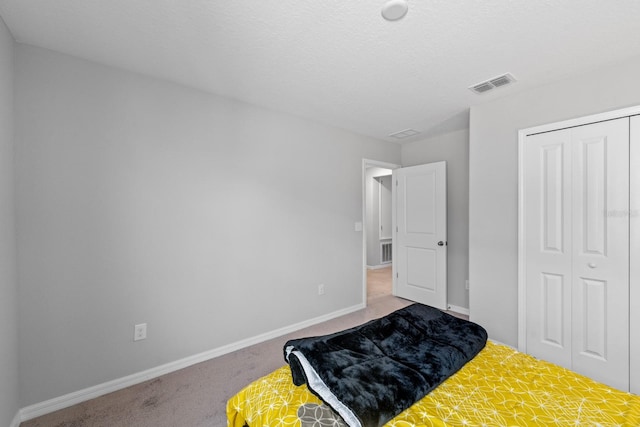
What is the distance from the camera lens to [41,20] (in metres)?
1.58

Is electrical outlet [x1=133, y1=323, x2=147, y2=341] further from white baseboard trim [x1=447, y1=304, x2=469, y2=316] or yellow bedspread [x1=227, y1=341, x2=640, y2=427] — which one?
white baseboard trim [x1=447, y1=304, x2=469, y2=316]

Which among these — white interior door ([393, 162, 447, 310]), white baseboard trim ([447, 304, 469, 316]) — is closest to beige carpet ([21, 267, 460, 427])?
white interior door ([393, 162, 447, 310])

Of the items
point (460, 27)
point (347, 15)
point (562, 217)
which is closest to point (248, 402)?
point (347, 15)

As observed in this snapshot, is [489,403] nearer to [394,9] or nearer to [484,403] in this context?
[484,403]

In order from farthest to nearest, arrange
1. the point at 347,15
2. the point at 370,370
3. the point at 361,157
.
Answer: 1. the point at 361,157
2. the point at 347,15
3. the point at 370,370

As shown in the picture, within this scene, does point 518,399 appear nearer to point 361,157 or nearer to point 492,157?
point 492,157

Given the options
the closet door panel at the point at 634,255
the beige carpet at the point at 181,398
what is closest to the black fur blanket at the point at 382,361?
the beige carpet at the point at 181,398

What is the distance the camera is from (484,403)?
116 centimetres

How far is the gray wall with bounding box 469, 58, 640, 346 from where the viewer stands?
227cm

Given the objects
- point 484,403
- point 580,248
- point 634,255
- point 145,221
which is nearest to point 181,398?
point 145,221

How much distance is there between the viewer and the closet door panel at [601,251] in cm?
200

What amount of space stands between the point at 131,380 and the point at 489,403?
2409 millimetres

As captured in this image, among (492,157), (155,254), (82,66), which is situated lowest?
(155,254)

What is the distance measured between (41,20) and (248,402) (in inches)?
94.0
